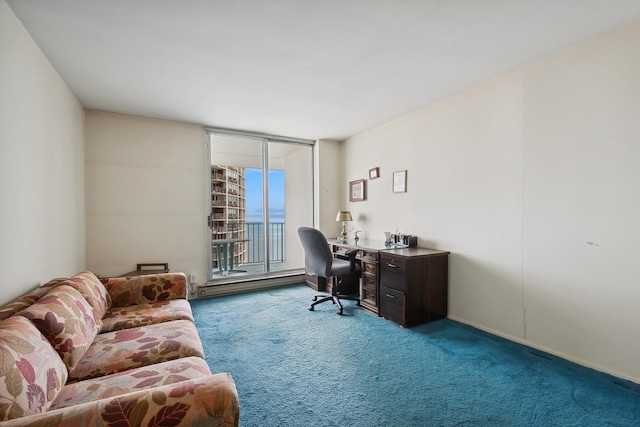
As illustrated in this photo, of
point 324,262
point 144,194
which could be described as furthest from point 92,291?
point 324,262

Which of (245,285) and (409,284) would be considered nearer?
(409,284)

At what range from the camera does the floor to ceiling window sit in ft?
14.8

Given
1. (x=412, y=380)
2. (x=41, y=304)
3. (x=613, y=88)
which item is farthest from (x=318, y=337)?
(x=613, y=88)

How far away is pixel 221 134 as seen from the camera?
417 cm

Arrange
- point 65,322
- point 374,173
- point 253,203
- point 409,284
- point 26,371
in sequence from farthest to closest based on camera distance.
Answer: point 253,203
point 374,173
point 409,284
point 65,322
point 26,371

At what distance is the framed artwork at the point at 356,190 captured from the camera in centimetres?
441

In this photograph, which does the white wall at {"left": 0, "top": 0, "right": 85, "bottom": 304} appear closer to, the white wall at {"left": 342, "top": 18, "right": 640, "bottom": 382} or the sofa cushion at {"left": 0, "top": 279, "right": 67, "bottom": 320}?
the sofa cushion at {"left": 0, "top": 279, "right": 67, "bottom": 320}

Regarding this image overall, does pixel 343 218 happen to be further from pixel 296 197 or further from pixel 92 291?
pixel 92 291

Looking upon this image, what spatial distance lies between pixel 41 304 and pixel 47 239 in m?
1.11

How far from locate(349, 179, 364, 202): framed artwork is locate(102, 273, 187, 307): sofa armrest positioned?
2.80 meters

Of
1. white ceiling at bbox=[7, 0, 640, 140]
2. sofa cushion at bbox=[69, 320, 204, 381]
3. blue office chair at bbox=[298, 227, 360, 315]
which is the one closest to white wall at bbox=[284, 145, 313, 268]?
blue office chair at bbox=[298, 227, 360, 315]

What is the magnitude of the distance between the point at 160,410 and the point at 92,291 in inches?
59.6

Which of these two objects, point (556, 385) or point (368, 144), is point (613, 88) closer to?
point (556, 385)

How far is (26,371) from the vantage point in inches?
40.6
